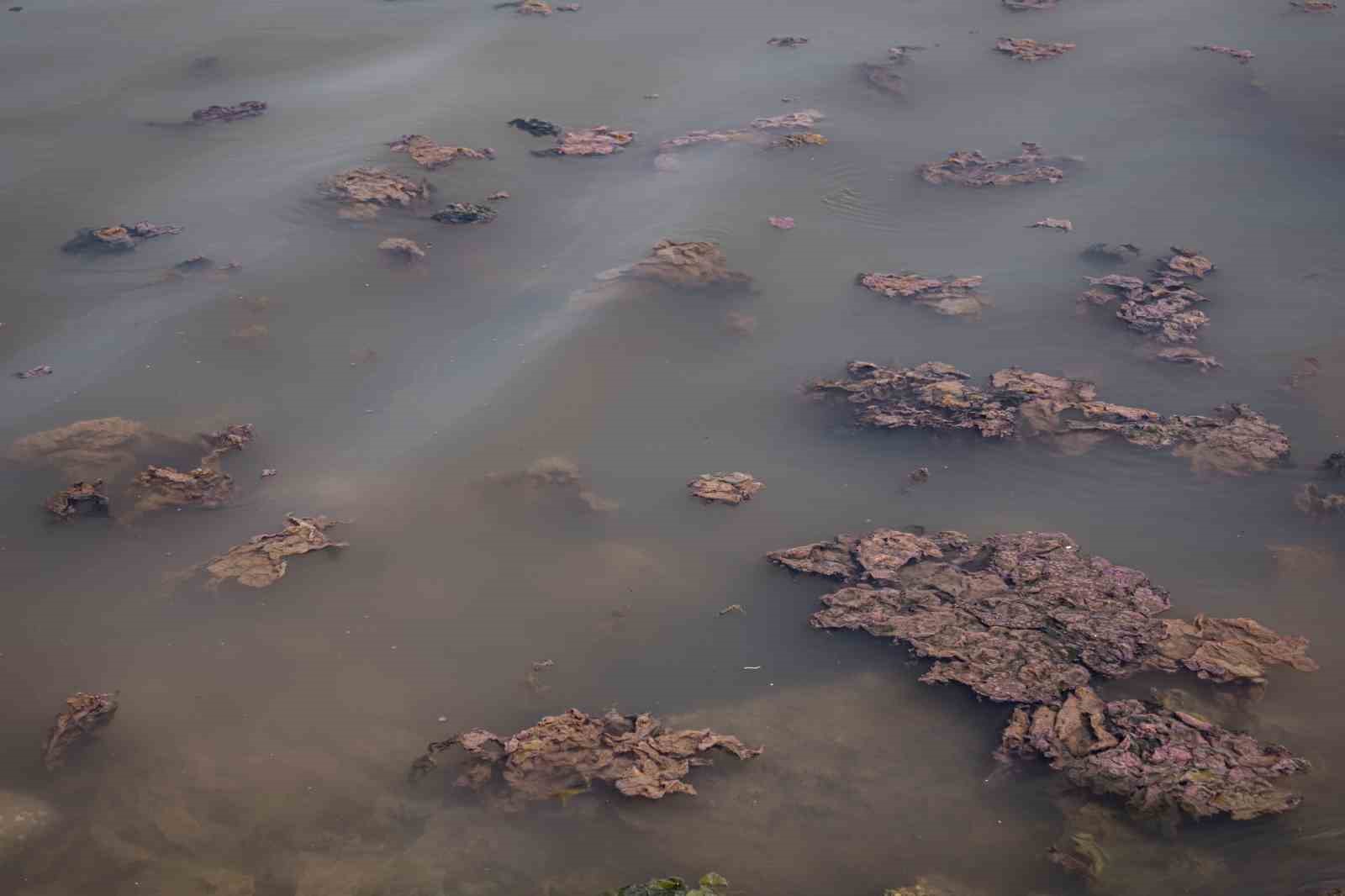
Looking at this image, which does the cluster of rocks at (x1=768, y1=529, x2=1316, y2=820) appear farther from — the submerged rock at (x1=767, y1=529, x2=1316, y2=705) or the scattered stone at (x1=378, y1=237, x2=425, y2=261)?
the scattered stone at (x1=378, y1=237, x2=425, y2=261)

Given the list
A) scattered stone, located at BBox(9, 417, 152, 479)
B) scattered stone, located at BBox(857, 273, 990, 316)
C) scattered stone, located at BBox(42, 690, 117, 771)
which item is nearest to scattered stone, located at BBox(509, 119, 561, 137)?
scattered stone, located at BBox(857, 273, 990, 316)

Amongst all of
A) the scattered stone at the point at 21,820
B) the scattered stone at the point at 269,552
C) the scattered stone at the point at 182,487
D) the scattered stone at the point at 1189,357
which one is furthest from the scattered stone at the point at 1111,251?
the scattered stone at the point at 21,820

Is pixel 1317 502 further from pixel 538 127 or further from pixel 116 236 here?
pixel 116 236

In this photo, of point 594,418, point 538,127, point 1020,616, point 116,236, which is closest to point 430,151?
point 538,127

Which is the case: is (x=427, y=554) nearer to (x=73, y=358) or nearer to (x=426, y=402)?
(x=426, y=402)

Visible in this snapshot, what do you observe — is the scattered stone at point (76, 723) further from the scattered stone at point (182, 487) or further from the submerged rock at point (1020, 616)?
the submerged rock at point (1020, 616)
